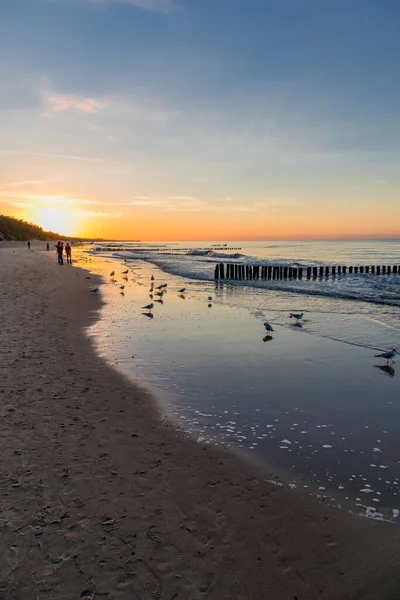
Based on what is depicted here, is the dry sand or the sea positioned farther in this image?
the sea

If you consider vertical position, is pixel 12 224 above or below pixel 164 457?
above

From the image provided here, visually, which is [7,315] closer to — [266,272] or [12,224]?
[266,272]

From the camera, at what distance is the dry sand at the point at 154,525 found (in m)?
3.17

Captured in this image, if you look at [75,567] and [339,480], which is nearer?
[75,567]

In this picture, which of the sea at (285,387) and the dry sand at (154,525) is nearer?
the dry sand at (154,525)

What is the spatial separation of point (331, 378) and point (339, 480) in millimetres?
3906

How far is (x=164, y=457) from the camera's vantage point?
5.14m

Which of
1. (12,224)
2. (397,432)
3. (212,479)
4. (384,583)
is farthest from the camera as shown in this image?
(12,224)

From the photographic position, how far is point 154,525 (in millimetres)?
3818

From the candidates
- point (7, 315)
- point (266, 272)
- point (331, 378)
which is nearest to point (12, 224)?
point (266, 272)

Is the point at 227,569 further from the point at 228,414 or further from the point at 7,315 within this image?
the point at 7,315

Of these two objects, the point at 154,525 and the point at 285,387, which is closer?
the point at 154,525

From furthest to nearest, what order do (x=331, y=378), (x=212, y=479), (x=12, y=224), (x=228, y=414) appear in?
1. (x=12, y=224)
2. (x=331, y=378)
3. (x=228, y=414)
4. (x=212, y=479)

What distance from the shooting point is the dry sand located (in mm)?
3170
